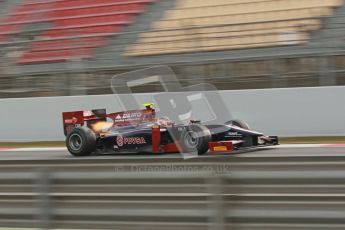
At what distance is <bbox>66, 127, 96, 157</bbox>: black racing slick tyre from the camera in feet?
31.4

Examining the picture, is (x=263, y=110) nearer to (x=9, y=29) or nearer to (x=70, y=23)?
(x=70, y=23)

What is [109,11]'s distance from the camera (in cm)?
1728

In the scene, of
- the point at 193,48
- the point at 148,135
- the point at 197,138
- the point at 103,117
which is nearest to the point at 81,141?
the point at 103,117

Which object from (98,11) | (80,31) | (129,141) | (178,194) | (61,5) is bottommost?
(129,141)

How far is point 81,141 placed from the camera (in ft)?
31.6

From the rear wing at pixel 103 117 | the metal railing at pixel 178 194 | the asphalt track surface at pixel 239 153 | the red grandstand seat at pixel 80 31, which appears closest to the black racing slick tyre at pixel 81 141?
the asphalt track surface at pixel 239 153

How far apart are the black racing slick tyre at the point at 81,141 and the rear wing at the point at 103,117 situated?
0.30 meters

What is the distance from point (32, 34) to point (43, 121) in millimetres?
3949

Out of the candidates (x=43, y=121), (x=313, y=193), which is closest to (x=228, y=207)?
(x=313, y=193)

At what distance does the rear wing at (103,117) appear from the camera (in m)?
9.28

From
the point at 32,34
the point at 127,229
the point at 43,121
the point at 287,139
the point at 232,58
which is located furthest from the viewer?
the point at 32,34

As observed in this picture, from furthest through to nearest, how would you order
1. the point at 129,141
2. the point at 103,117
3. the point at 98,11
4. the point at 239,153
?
the point at 98,11
the point at 103,117
the point at 129,141
the point at 239,153

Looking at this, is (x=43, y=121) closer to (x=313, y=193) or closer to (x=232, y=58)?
(x=232, y=58)

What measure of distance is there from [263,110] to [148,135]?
3.38m
